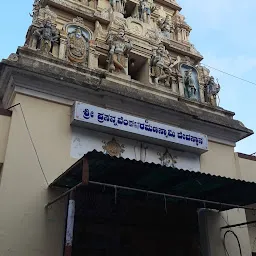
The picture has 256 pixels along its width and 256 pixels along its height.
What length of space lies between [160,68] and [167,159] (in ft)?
12.0

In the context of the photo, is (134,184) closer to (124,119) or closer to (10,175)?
(124,119)

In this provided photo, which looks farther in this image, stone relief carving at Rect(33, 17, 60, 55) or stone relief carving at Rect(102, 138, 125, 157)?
A: stone relief carving at Rect(33, 17, 60, 55)

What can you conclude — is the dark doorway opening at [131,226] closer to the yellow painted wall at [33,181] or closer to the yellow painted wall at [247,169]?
the yellow painted wall at [33,181]

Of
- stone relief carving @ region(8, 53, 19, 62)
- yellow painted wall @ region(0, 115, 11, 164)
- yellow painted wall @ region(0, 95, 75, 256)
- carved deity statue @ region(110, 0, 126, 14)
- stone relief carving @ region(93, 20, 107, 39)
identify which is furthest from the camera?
carved deity statue @ region(110, 0, 126, 14)

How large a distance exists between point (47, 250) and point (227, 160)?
6.30 metres

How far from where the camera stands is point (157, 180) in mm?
8008

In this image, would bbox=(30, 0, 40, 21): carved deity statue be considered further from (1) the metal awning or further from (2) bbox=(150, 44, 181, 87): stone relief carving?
(1) the metal awning

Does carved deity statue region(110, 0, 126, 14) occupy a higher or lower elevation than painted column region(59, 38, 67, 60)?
higher

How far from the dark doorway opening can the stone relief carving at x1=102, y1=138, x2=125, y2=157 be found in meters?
1.13

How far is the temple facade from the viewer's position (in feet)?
24.8

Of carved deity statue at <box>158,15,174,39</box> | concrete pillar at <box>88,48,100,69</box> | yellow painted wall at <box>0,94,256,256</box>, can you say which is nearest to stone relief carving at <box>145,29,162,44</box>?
carved deity statue at <box>158,15,174,39</box>

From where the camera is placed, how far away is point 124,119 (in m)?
9.30

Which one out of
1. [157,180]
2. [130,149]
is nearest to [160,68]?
[130,149]

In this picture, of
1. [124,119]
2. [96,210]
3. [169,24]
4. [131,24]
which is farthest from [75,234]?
[169,24]
